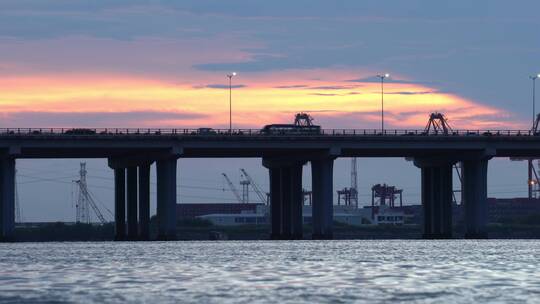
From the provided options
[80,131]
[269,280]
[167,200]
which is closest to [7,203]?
[80,131]

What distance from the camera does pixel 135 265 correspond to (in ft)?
339

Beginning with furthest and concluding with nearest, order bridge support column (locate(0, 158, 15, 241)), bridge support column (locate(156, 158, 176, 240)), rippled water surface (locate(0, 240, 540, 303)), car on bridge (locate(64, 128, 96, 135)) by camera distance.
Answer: bridge support column (locate(156, 158, 176, 240)) → car on bridge (locate(64, 128, 96, 135)) → bridge support column (locate(0, 158, 15, 241)) → rippled water surface (locate(0, 240, 540, 303))

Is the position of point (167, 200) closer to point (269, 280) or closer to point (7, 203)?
point (7, 203)

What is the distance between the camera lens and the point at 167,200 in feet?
644

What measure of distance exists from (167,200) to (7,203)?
22.0 m

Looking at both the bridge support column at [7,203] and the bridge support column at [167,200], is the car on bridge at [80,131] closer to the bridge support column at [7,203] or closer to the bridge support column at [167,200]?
the bridge support column at [7,203]

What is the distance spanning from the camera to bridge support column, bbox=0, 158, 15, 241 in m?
188

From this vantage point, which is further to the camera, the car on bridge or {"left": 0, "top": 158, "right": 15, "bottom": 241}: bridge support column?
the car on bridge

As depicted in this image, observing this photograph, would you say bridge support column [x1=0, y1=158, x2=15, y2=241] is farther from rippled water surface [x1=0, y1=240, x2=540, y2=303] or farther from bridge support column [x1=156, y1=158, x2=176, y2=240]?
rippled water surface [x1=0, y1=240, x2=540, y2=303]

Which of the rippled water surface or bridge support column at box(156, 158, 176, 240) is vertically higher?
bridge support column at box(156, 158, 176, 240)

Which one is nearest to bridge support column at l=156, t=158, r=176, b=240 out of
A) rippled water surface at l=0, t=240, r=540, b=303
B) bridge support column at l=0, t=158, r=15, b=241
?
bridge support column at l=0, t=158, r=15, b=241

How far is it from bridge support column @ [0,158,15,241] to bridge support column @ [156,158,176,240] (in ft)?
67.7

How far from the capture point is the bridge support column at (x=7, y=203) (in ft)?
617

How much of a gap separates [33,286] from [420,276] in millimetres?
23532
